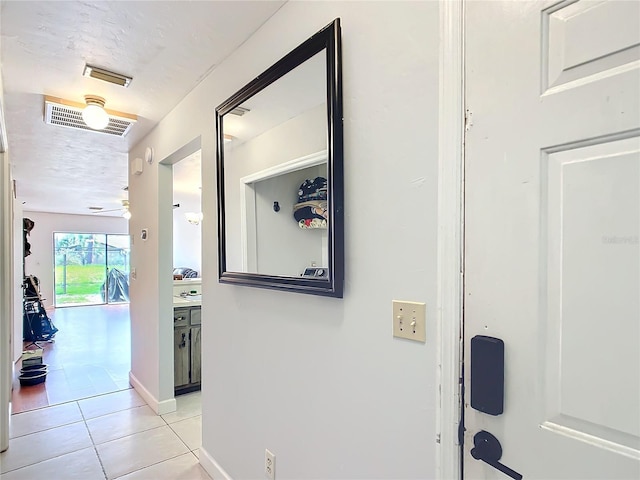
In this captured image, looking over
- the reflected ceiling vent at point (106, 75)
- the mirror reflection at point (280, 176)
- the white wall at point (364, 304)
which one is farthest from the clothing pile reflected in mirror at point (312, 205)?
the reflected ceiling vent at point (106, 75)

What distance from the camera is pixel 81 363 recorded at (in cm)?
441

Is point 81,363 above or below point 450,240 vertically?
below

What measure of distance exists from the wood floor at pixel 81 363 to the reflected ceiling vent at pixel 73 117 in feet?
7.89

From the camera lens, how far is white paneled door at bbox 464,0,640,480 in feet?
2.15

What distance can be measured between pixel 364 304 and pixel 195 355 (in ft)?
9.29

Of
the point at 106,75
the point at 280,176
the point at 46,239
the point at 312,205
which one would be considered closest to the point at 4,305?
the point at 106,75

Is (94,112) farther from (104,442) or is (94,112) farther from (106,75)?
(104,442)

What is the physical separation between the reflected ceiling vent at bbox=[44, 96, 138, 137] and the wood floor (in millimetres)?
2406

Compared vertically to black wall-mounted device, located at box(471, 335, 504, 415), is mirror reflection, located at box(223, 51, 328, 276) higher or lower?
higher

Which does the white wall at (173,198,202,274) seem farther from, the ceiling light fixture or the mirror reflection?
the mirror reflection

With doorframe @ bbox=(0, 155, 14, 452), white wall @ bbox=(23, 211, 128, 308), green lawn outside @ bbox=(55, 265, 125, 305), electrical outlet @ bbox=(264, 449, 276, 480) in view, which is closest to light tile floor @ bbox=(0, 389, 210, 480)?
doorframe @ bbox=(0, 155, 14, 452)

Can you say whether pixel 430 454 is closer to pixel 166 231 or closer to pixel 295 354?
pixel 295 354

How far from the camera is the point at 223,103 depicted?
6.23ft

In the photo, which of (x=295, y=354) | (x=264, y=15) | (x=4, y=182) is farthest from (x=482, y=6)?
(x=4, y=182)
